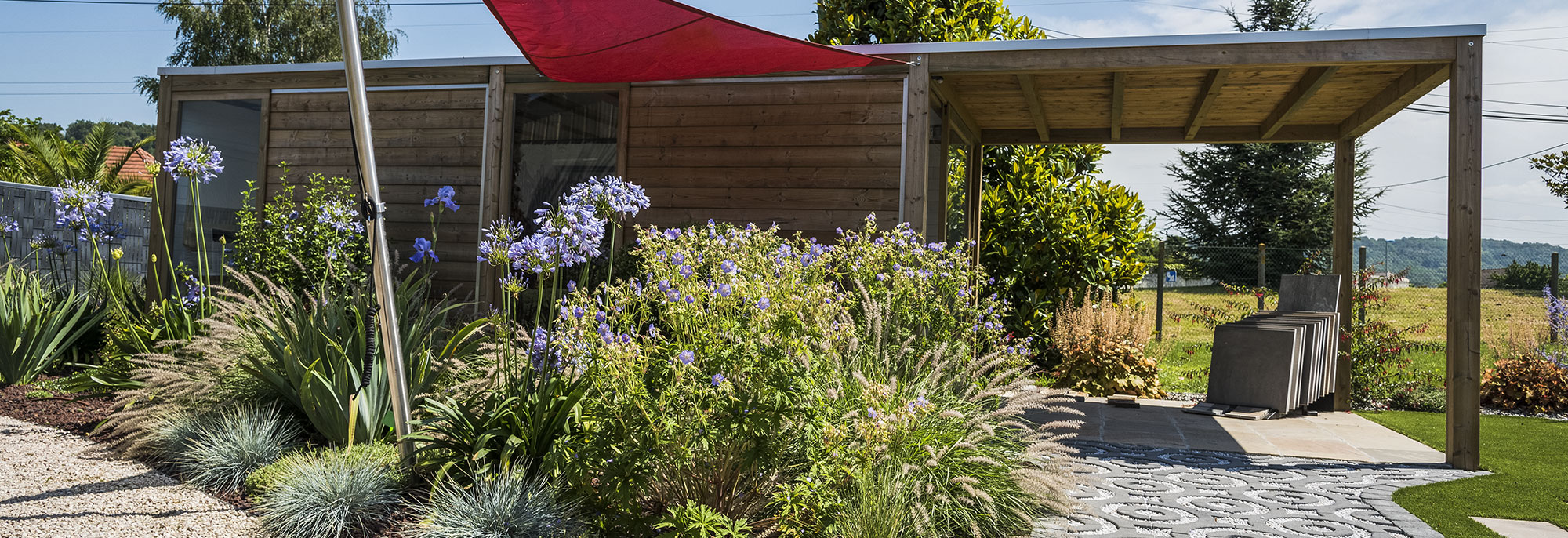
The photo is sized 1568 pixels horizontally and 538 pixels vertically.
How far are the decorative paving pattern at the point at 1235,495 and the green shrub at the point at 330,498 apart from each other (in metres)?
2.25

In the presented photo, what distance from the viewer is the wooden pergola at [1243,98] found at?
15.0 ft

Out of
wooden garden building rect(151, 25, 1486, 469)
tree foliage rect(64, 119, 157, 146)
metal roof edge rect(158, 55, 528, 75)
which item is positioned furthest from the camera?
tree foliage rect(64, 119, 157, 146)

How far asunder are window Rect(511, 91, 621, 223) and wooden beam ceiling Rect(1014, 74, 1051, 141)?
9.10 feet

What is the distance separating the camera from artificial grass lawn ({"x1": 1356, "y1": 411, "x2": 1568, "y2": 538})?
140 inches

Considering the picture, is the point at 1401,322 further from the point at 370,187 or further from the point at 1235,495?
the point at 370,187

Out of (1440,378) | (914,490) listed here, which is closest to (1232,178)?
(1440,378)

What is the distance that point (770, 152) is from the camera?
6.18m

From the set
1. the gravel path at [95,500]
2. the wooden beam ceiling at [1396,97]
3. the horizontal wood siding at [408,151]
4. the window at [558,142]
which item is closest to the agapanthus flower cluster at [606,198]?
the gravel path at [95,500]

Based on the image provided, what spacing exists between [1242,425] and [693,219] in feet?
12.5

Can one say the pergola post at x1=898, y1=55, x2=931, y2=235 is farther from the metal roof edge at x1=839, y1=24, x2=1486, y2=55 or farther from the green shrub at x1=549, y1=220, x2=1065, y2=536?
the green shrub at x1=549, y1=220, x2=1065, y2=536

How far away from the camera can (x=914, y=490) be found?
2.80 meters

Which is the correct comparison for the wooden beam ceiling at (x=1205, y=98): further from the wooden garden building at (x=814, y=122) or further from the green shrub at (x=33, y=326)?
the green shrub at (x=33, y=326)

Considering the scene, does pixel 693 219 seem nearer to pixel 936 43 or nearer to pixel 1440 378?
pixel 936 43

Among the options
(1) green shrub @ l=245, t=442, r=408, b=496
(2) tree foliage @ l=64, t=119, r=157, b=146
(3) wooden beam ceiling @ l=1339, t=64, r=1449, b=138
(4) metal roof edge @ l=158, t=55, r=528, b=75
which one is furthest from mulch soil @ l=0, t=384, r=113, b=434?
(2) tree foliage @ l=64, t=119, r=157, b=146
